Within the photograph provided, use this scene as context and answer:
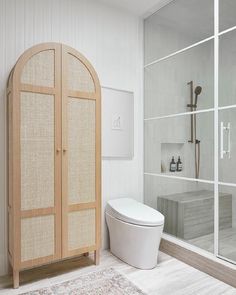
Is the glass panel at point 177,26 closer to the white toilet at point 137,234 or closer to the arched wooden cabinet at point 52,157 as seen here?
the arched wooden cabinet at point 52,157

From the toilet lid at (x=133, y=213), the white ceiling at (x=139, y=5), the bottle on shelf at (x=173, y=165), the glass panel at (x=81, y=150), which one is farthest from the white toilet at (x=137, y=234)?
the white ceiling at (x=139, y=5)

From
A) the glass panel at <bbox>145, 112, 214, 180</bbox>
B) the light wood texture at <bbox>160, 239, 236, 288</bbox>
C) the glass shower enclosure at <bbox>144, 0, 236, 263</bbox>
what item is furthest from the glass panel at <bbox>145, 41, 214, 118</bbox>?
the light wood texture at <bbox>160, 239, 236, 288</bbox>

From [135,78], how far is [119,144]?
2.56ft

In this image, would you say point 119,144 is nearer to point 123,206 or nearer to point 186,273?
point 123,206

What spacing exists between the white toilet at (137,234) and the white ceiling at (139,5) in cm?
205

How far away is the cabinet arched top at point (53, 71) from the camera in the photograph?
5.91 ft

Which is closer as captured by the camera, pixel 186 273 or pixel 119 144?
pixel 186 273

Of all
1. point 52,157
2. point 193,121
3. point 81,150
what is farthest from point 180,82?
point 52,157

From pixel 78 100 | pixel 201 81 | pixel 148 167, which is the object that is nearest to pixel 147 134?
pixel 148 167

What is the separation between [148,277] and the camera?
6.50 feet

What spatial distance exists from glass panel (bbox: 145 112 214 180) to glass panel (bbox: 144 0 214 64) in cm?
71

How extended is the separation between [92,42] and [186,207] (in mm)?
1842

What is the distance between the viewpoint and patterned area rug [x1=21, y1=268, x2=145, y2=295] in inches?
69.3

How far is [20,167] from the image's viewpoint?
179 cm
